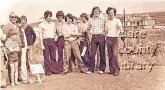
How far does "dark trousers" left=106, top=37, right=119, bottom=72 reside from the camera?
5.38 feet

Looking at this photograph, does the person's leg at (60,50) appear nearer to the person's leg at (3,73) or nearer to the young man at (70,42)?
the young man at (70,42)

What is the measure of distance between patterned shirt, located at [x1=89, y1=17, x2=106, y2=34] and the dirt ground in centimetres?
26

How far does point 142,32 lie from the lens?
1.63 metres

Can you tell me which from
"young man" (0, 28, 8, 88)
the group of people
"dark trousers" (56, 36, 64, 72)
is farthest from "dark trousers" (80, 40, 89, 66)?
"young man" (0, 28, 8, 88)

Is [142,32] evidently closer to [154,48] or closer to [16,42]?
[154,48]

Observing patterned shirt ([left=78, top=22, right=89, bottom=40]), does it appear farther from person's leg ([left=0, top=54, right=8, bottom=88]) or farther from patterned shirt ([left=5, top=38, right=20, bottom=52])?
person's leg ([left=0, top=54, right=8, bottom=88])

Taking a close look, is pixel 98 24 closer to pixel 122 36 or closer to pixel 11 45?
pixel 122 36

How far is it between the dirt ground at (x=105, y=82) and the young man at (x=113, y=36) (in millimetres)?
68

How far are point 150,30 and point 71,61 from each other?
0.50 m

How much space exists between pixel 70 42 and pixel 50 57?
0.15 meters

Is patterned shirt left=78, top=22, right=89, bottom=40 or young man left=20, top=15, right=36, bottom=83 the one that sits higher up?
patterned shirt left=78, top=22, right=89, bottom=40

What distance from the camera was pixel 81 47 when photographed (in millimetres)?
1658

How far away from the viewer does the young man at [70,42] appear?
165 cm

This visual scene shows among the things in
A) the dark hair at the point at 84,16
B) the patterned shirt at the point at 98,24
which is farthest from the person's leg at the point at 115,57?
the dark hair at the point at 84,16
